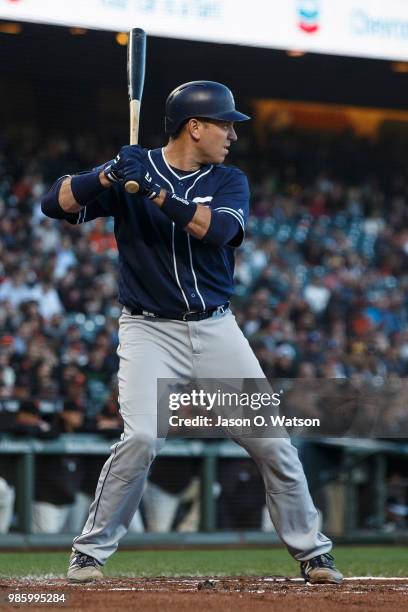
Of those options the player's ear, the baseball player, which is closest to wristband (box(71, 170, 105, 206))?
the baseball player

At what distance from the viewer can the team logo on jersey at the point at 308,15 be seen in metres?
12.0

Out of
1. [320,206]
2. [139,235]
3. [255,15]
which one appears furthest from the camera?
[320,206]

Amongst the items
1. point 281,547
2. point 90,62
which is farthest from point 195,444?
point 90,62

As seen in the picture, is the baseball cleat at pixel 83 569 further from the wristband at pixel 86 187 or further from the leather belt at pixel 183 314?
the wristband at pixel 86 187

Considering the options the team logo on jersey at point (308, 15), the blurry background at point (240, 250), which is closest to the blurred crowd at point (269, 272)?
the blurry background at point (240, 250)

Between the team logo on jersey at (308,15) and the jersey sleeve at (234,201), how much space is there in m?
8.06

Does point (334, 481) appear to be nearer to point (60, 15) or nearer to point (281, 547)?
point (281, 547)

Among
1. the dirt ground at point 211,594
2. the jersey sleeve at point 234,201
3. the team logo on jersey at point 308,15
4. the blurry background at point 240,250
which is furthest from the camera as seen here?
the team logo on jersey at point 308,15

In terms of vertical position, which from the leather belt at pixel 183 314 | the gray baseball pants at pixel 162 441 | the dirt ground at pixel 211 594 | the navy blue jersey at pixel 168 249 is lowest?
the dirt ground at pixel 211 594

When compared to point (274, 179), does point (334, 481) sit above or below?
below

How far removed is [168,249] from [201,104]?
21.9 inches

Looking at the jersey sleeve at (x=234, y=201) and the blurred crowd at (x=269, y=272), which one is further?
the blurred crowd at (x=269, y=272)

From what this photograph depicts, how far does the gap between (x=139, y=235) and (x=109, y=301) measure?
7.09 m

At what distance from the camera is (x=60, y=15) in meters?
11.0
